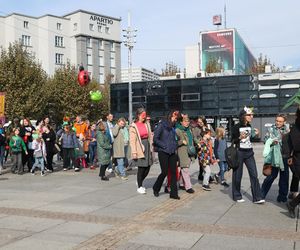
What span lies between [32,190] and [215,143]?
185 inches

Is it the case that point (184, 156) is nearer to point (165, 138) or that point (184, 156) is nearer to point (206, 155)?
point (165, 138)

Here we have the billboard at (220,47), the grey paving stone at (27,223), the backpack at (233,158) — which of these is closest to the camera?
the grey paving stone at (27,223)

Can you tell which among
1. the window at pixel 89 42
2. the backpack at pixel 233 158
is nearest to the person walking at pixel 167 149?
the backpack at pixel 233 158

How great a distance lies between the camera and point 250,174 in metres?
8.32

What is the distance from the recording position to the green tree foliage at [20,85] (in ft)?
128

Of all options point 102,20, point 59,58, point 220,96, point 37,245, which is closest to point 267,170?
point 37,245

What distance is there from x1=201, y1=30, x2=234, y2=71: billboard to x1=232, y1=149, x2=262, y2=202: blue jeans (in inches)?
3000

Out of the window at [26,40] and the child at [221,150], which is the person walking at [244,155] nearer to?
the child at [221,150]

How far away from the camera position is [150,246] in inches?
222

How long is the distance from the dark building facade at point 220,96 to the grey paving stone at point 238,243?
29.8 metres

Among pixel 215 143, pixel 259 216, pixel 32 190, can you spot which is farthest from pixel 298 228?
pixel 32 190

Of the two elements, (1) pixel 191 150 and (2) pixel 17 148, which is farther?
(2) pixel 17 148

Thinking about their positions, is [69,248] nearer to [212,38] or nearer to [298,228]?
[298,228]

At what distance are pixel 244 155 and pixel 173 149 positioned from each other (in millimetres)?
1450
